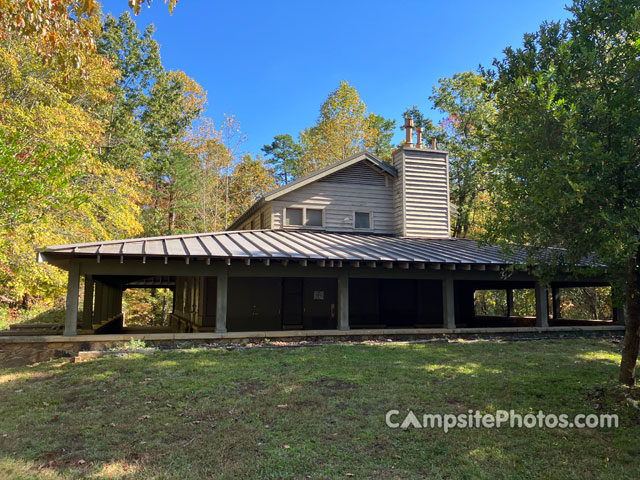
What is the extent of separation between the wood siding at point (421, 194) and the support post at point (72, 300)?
12064 millimetres

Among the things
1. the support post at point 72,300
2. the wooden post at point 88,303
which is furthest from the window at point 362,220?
the support post at point 72,300

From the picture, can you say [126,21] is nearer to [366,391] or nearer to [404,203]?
[404,203]

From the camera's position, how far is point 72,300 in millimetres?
10797

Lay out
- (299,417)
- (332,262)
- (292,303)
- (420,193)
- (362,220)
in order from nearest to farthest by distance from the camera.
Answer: (299,417) < (332,262) < (292,303) < (362,220) < (420,193)

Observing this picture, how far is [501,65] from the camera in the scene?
7230 millimetres

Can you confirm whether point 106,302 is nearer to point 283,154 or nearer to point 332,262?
point 332,262

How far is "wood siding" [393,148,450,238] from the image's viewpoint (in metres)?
18.3

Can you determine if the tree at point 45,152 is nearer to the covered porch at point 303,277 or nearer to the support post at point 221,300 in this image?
the covered porch at point 303,277

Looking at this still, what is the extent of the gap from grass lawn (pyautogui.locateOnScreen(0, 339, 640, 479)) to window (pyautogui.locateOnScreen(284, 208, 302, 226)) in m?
8.48

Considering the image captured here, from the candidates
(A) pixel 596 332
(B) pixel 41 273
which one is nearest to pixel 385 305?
(A) pixel 596 332

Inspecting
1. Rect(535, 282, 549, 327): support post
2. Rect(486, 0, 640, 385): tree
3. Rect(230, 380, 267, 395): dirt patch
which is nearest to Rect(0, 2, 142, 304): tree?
Rect(230, 380, 267, 395): dirt patch

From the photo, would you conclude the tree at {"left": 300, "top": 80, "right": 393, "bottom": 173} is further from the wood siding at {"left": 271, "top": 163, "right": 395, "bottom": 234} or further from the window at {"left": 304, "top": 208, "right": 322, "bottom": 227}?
the window at {"left": 304, "top": 208, "right": 322, "bottom": 227}

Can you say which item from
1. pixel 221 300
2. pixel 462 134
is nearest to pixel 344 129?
pixel 462 134

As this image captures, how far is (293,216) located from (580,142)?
12.8 m
